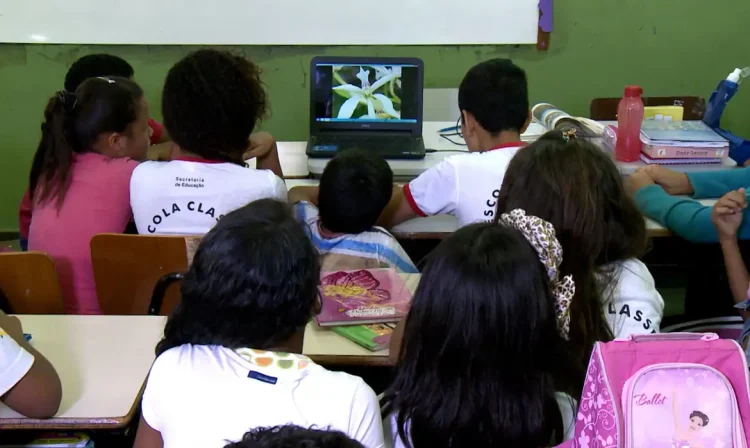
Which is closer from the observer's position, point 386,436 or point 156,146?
point 386,436

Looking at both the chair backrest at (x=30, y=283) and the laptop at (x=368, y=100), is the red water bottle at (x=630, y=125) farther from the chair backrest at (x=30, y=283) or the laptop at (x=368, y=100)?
the chair backrest at (x=30, y=283)

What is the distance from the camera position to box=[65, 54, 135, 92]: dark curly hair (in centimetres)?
251

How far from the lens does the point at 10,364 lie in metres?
1.16

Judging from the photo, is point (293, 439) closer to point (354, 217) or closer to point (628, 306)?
point (628, 306)

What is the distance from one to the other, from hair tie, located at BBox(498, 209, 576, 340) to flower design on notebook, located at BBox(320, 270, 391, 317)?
0.43 meters

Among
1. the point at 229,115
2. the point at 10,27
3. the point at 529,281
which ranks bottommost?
the point at 529,281

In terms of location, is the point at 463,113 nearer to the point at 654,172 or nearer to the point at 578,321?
the point at 654,172

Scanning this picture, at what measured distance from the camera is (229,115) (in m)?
1.97

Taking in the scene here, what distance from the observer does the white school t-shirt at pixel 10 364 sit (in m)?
A: 1.15

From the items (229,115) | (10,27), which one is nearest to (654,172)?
(229,115)

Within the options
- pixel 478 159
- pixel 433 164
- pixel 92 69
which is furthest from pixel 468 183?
pixel 92 69

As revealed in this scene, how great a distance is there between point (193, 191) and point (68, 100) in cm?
48

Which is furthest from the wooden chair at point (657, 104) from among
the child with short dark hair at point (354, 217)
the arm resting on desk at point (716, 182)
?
the child with short dark hair at point (354, 217)

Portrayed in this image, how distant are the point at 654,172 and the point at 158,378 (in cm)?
168
